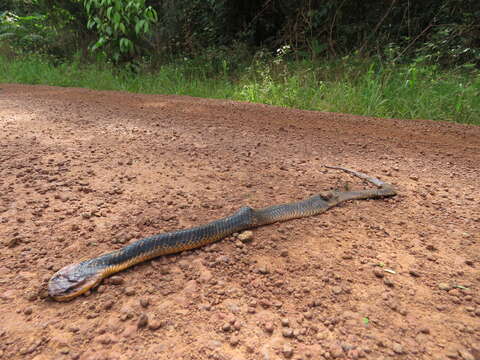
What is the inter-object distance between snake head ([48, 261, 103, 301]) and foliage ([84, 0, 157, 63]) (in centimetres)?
628

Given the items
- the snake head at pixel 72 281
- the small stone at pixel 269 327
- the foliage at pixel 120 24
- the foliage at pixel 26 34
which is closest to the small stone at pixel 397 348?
the small stone at pixel 269 327

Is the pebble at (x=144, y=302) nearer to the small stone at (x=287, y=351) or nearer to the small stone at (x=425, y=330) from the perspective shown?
the small stone at (x=287, y=351)

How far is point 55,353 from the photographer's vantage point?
4.26 feet

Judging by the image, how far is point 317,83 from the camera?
5.56 metres

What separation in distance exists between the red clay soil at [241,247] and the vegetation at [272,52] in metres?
1.42

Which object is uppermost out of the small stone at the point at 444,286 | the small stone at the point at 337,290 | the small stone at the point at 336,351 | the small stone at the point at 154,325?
the small stone at the point at 444,286

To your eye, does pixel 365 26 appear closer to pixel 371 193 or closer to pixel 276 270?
pixel 371 193

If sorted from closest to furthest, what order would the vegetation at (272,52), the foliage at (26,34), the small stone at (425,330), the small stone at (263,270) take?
the small stone at (425,330)
the small stone at (263,270)
the vegetation at (272,52)
the foliage at (26,34)

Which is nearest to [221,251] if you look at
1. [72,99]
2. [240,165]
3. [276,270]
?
[276,270]

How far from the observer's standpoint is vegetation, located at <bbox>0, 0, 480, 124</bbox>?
16.4ft

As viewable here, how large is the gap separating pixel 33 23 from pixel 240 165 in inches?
446

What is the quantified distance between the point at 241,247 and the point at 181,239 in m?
0.36

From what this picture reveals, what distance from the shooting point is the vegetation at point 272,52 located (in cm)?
500

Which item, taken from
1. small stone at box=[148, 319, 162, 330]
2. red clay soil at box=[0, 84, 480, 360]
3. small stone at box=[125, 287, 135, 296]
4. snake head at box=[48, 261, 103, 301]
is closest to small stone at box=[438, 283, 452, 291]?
red clay soil at box=[0, 84, 480, 360]
